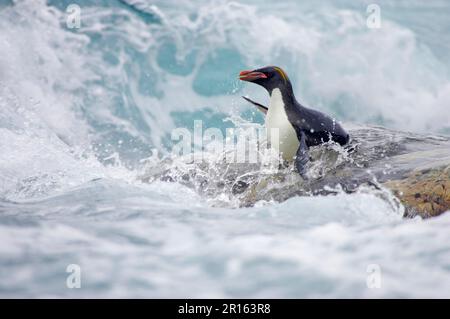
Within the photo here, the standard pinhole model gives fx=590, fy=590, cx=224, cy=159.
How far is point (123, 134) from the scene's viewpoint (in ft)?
51.0

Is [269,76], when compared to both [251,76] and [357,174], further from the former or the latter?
[357,174]

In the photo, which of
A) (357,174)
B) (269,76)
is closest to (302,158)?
(357,174)

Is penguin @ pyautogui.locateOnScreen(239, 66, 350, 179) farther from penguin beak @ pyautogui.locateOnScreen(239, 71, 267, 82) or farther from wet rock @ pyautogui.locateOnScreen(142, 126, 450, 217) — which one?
wet rock @ pyautogui.locateOnScreen(142, 126, 450, 217)

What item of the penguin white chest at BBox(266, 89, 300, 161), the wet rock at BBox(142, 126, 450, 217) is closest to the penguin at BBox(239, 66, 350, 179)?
the penguin white chest at BBox(266, 89, 300, 161)

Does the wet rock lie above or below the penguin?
below

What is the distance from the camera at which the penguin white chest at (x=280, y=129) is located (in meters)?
5.84

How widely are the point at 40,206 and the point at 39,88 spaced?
9.80 m

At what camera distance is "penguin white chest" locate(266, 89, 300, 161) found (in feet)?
19.1

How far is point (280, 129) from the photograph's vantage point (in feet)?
19.3

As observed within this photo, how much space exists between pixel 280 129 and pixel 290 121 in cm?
13

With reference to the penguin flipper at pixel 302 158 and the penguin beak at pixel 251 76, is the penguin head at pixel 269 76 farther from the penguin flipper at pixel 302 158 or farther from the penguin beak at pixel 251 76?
the penguin flipper at pixel 302 158

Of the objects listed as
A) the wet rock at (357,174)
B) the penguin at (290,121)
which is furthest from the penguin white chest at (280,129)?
the wet rock at (357,174)
